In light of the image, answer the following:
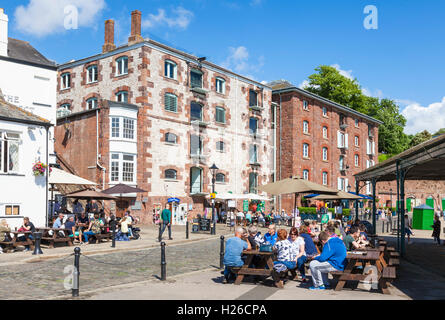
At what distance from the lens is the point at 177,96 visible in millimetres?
34969

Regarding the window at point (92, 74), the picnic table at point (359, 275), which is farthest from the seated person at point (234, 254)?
the window at point (92, 74)

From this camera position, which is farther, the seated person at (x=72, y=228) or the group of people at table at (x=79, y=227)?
the seated person at (x=72, y=228)

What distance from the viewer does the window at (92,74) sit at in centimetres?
3650

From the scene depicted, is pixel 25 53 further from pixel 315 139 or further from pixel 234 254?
pixel 315 139

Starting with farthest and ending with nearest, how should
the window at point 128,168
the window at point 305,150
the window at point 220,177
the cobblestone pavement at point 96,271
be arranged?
the window at point 305,150
the window at point 220,177
the window at point 128,168
the cobblestone pavement at point 96,271

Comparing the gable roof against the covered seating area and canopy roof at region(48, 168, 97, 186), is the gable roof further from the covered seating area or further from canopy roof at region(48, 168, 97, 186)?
the covered seating area

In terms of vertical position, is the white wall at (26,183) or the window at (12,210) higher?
the white wall at (26,183)

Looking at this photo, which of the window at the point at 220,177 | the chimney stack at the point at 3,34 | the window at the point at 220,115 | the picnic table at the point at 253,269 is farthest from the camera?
the window at the point at 220,115

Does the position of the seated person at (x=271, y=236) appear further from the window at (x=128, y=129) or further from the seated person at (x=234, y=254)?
the window at (x=128, y=129)

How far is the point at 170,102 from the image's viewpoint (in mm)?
34594

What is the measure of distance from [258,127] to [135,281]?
32.5m

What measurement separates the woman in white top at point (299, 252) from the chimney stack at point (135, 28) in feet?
88.4

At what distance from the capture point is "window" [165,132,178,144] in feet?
112
